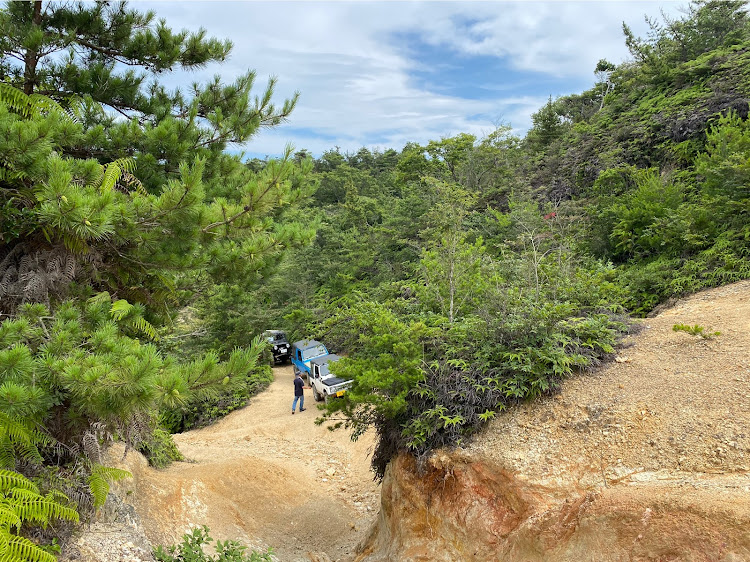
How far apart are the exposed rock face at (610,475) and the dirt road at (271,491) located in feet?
6.32

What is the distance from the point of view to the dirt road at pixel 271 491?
23.2 ft

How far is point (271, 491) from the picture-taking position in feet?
29.1

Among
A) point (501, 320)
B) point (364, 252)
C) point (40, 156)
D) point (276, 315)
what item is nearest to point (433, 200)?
point (364, 252)

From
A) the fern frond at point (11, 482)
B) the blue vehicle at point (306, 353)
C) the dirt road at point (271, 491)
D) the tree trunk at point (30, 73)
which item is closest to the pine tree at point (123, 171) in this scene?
the tree trunk at point (30, 73)

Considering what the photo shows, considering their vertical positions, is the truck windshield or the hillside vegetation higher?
the hillside vegetation

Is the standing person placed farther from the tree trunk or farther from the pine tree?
the tree trunk

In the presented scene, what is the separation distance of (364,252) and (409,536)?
55.6 feet

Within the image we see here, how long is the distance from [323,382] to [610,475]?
9.82 meters

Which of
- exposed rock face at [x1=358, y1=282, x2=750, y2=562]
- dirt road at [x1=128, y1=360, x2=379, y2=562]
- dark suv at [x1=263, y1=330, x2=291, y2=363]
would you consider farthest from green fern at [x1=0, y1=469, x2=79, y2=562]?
dark suv at [x1=263, y1=330, x2=291, y2=363]

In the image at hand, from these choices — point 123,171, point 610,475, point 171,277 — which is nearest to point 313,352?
point 171,277

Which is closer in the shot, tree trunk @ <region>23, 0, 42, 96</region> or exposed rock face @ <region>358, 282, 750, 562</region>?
exposed rock face @ <region>358, 282, 750, 562</region>

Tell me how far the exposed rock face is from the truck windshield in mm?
10440

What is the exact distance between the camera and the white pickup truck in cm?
1313

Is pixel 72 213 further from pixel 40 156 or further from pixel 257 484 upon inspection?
pixel 257 484
